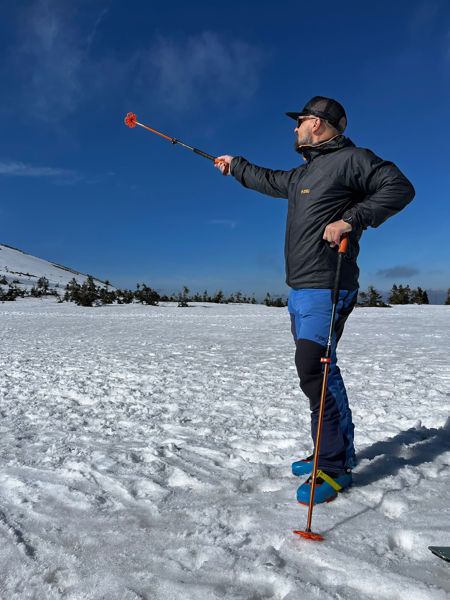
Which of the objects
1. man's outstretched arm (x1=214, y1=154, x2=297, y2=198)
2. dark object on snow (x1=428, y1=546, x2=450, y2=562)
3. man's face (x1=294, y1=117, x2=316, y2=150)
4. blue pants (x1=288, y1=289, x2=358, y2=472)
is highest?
man's face (x1=294, y1=117, x2=316, y2=150)

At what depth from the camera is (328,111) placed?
2.88 metres

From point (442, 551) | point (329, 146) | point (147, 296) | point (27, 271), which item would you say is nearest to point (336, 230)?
point (329, 146)

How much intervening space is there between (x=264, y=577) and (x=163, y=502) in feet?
2.95

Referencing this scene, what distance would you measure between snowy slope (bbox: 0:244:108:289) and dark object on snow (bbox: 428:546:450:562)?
118 feet

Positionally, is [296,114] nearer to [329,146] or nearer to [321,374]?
[329,146]

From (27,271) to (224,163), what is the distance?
45.2 metres

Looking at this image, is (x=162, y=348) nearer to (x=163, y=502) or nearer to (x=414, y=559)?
(x=163, y=502)

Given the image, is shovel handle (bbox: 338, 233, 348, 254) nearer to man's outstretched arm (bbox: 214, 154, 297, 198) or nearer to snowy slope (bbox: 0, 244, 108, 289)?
man's outstretched arm (bbox: 214, 154, 297, 198)

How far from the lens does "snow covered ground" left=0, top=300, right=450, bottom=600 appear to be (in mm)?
1878

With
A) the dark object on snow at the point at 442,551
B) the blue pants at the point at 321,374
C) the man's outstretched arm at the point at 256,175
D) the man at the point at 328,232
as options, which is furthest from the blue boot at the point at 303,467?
the man's outstretched arm at the point at 256,175

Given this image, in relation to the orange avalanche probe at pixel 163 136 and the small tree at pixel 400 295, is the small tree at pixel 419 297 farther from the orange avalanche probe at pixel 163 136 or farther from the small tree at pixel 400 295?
the orange avalanche probe at pixel 163 136

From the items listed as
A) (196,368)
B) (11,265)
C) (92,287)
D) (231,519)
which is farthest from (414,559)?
(11,265)

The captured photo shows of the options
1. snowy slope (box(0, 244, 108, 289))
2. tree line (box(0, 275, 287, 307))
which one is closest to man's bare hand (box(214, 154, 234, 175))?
tree line (box(0, 275, 287, 307))

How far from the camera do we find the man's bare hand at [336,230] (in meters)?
2.64
